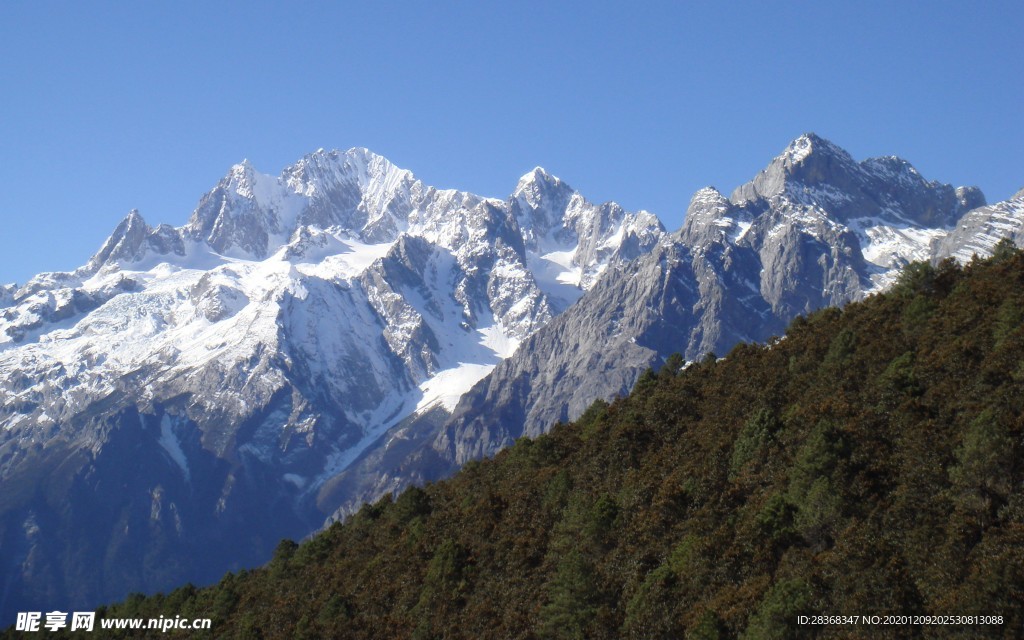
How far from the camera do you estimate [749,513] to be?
70.8m

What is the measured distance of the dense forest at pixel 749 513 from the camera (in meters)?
58.3

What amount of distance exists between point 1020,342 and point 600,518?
102ft

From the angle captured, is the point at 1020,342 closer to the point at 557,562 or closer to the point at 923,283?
the point at 923,283

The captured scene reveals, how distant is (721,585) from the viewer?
212 ft

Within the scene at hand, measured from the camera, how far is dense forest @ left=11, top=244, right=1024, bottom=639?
191 ft

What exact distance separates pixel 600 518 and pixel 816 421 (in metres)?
17.2

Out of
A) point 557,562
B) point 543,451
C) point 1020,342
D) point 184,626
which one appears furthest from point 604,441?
point 184,626

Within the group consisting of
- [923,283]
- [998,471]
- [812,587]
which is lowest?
[812,587]

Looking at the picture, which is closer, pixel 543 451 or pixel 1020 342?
pixel 1020 342

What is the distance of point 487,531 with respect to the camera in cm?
8906

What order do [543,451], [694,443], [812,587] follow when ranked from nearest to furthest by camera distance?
[812,587]
[694,443]
[543,451]

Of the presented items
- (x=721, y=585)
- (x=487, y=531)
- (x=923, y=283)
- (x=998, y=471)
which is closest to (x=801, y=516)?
(x=721, y=585)

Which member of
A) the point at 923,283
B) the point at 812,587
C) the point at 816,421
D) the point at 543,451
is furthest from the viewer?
the point at 543,451

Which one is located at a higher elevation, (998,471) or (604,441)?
(604,441)
